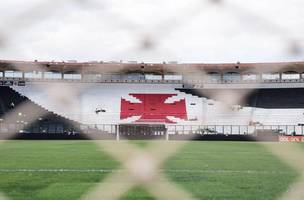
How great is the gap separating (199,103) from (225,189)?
29.4m

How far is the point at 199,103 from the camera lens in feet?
114

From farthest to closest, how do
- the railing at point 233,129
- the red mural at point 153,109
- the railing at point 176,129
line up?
the red mural at point 153,109 → the railing at point 233,129 → the railing at point 176,129

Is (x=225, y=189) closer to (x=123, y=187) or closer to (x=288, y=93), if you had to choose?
(x=123, y=187)

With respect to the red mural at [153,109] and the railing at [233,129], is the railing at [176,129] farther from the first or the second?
the red mural at [153,109]

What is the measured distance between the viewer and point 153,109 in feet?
112

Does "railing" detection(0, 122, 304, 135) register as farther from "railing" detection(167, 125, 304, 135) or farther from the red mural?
the red mural

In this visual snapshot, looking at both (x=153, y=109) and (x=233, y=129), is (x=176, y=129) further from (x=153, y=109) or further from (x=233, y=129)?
(x=233, y=129)

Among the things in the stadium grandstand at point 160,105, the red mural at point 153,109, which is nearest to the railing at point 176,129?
the stadium grandstand at point 160,105

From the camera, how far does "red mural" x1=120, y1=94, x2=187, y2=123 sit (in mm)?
33312

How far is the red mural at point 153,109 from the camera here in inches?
1312

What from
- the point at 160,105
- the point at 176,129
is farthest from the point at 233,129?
the point at 160,105

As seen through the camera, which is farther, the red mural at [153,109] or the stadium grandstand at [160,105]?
the red mural at [153,109]

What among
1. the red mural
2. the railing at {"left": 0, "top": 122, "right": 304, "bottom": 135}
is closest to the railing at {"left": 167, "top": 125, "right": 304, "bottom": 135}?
the railing at {"left": 0, "top": 122, "right": 304, "bottom": 135}

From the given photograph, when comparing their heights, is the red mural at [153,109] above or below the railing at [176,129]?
above
